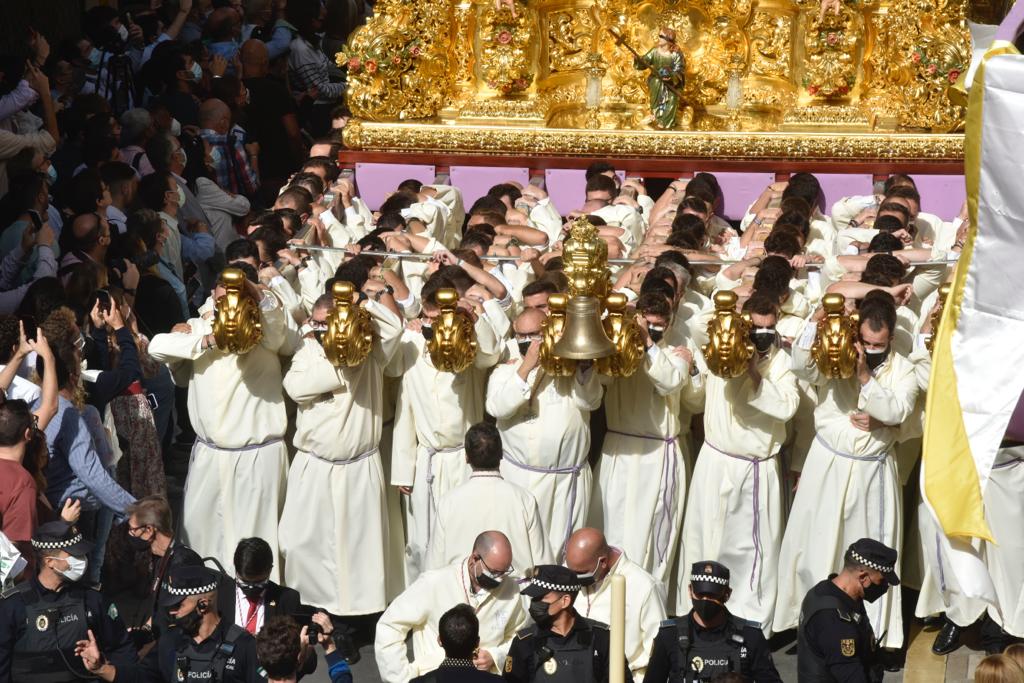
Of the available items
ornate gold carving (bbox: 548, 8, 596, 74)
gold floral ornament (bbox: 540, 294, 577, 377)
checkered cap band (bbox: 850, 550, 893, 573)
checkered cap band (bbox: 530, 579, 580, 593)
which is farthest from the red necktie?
ornate gold carving (bbox: 548, 8, 596, 74)

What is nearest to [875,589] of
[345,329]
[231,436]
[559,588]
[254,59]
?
[559,588]

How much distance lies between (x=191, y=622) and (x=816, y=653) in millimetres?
2360

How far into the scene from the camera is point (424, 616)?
7.58 metres

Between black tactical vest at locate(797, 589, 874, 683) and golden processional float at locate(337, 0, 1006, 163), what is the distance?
6.63 meters

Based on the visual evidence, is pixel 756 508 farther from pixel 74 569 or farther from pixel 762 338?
pixel 74 569

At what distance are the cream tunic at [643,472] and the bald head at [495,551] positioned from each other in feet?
6.53

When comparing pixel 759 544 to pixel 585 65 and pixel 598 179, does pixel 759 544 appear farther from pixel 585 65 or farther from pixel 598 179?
pixel 585 65

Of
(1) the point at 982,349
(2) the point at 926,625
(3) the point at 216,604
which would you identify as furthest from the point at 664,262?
(1) the point at 982,349

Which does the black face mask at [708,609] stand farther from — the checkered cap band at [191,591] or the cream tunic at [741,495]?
the cream tunic at [741,495]

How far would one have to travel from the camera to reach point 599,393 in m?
9.04

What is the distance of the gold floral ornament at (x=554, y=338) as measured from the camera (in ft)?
28.3

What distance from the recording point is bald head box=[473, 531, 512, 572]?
7.42m

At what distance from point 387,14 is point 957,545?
9231 millimetres

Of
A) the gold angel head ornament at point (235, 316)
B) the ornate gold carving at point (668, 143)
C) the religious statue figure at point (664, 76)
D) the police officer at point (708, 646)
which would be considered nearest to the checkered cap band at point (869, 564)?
the police officer at point (708, 646)
